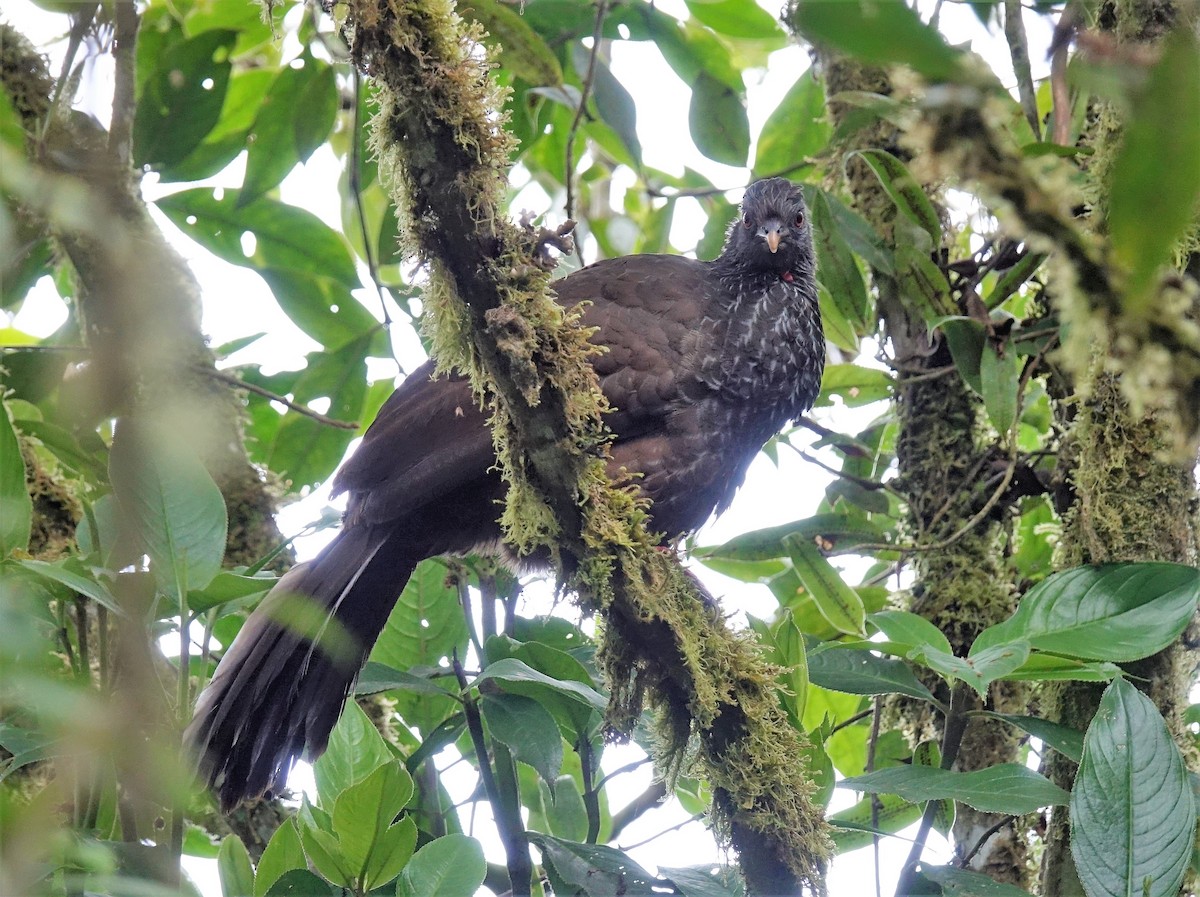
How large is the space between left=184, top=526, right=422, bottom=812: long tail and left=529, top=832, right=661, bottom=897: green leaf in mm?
728

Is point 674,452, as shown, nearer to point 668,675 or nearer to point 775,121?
point 668,675

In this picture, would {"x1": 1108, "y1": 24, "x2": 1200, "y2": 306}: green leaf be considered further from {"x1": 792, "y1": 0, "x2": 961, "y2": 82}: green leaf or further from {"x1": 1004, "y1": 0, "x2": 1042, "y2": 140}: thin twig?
{"x1": 1004, "y1": 0, "x2": 1042, "y2": 140}: thin twig

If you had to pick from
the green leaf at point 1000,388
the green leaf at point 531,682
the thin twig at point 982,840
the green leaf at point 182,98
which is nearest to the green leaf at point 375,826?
the green leaf at point 531,682

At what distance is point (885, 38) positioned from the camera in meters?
0.48

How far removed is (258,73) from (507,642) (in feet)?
7.59

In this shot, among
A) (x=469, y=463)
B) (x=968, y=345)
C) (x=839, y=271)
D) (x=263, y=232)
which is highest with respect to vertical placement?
(x=263, y=232)

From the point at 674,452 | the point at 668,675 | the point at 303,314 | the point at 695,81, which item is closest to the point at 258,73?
the point at 303,314

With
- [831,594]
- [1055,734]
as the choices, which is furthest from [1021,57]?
[1055,734]

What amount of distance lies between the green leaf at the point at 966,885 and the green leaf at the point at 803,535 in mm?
1016

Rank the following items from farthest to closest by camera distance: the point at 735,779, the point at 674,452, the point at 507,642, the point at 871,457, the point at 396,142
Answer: the point at 871,457, the point at 674,452, the point at 507,642, the point at 735,779, the point at 396,142

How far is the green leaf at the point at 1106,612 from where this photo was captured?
6.44 feet

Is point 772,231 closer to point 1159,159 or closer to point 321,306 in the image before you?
point 321,306

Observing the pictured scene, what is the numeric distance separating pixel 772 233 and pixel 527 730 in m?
2.01

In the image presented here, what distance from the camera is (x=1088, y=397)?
2.46 meters
